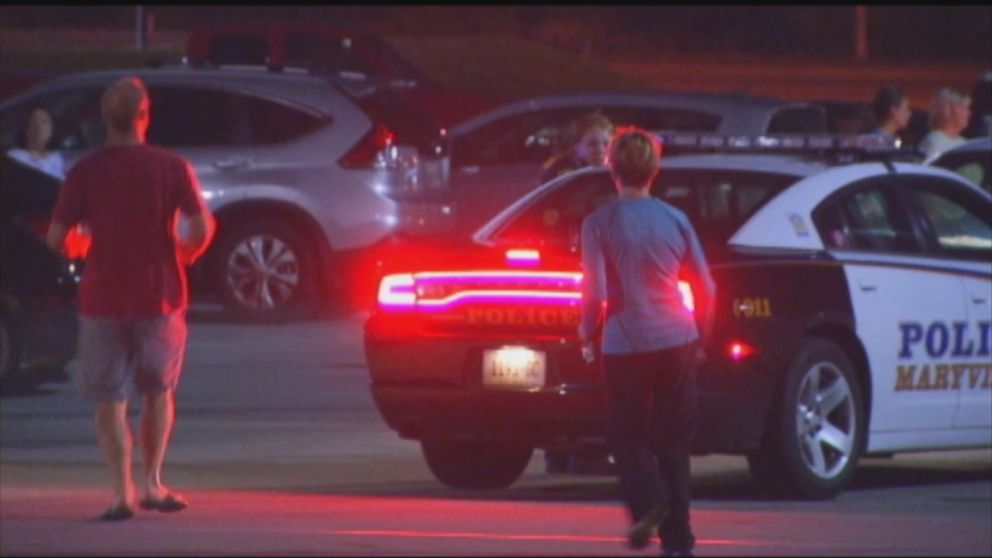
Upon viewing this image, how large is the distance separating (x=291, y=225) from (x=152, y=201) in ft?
32.4

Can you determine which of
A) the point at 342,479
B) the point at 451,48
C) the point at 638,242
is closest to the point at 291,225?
the point at 342,479

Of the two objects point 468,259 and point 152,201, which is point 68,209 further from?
point 468,259

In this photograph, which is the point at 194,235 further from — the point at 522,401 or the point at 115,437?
the point at 522,401

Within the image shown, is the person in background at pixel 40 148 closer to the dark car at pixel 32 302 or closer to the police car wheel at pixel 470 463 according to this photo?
the dark car at pixel 32 302

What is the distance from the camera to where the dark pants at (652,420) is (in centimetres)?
905

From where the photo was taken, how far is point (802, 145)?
478 inches

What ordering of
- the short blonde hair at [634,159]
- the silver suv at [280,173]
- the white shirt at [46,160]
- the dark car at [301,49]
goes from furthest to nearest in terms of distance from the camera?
the dark car at [301,49] < the silver suv at [280,173] < the white shirt at [46,160] < the short blonde hair at [634,159]

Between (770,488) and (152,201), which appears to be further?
(770,488)

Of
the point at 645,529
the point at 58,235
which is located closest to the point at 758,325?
the point at 645,529

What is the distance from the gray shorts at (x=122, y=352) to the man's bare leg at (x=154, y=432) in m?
0.05

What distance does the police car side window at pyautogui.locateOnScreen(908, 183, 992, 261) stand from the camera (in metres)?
12.1

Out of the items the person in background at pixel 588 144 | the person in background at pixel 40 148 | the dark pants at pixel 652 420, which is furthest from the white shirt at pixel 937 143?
the dark pants at pixel 652 420

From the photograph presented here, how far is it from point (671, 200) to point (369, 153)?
7.86 metres

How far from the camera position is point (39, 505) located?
1042 centimetres
